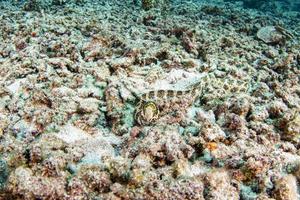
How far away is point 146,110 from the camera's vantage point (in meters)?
4.10

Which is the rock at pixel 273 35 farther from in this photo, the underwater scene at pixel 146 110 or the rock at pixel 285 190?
the rock at pixel 285 190

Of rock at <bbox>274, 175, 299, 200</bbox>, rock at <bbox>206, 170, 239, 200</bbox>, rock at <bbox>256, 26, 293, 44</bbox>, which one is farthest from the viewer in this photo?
rock at <bbox>256, 26, 293, 44</bbox>

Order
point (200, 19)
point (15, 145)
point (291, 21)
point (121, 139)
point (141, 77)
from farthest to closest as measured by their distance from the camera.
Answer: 1. point (291, 21)
2. point (200, 19)
3. point (141, 77)
4. point (121, 139)
5. point (15, 145)

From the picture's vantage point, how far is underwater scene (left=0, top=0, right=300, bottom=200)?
3180 mm

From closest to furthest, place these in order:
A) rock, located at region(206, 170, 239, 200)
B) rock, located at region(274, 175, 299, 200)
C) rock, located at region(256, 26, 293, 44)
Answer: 1. rock, located at region(206, 170, 239, 200)
2. rock, located at region(274, 175, 299, 200)
3. rock, located at region(256, 26, 293, 44)

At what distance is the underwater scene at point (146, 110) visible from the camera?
3180 millimetres

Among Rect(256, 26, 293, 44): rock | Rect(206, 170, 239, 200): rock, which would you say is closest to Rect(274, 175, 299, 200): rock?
Rect(206, 170, 239, 200): rock

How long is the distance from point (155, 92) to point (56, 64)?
174 centimetres

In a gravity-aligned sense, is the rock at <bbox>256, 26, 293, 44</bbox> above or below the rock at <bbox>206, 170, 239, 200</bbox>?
below

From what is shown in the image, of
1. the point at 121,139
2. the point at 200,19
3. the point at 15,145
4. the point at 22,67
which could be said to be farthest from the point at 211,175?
the point at 200,19

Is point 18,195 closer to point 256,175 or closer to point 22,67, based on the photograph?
point 256,175

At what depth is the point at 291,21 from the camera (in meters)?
9.12

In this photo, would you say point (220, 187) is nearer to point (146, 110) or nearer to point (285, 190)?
point (285, 190)

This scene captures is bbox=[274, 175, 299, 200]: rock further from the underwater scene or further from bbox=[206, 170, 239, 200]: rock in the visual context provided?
bbox=[206, 170, 239, 200]: rock
